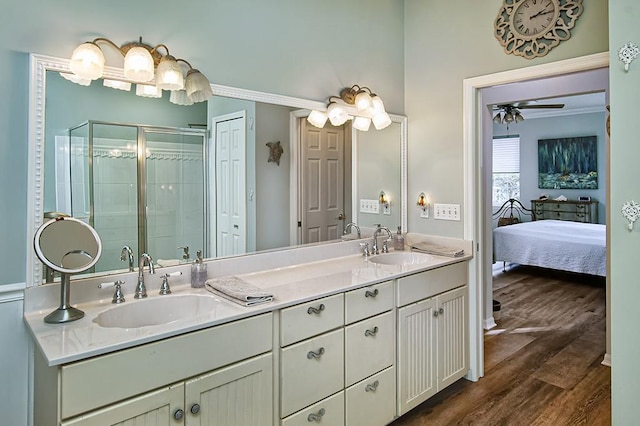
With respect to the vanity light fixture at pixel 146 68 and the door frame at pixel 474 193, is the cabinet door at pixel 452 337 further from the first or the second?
the vanity light fixture at pixel 146 68

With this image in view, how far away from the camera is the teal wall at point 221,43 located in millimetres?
1559

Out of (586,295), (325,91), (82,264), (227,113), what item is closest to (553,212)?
(586,295)

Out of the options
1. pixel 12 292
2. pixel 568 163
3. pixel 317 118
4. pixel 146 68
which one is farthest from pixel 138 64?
pixel 568 163

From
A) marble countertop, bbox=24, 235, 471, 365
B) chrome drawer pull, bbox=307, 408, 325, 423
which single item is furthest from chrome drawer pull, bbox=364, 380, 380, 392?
marble countertop, bbox=24, 235, 471, 365

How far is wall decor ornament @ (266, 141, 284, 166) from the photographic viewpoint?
7.84ft

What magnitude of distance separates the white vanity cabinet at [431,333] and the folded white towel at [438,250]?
0.09m

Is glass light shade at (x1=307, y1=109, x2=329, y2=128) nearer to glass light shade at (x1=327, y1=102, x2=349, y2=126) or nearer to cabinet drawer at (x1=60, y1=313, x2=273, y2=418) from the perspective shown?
glass light shade at (x1=327, y1=102, x2=349, y2=126)

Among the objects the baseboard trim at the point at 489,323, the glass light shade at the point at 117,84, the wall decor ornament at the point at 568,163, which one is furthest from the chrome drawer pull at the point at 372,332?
the wall decor ornament at the point at 568,163

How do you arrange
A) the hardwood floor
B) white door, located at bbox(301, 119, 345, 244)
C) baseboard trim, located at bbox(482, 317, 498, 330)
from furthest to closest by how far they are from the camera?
baseboard trim, located at bbox(482, 317, 498, 330) → white door, located at bbox(301, 119, 345, 244) → the hardwood floor

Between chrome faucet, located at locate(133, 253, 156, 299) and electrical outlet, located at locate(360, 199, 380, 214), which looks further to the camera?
electrical outlet, located at locate(360, 199, 380, 214)

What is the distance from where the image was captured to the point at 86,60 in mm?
1619

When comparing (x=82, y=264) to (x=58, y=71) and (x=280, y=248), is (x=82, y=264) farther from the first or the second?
(x=280, y=248)

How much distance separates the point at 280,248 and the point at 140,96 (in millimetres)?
1062

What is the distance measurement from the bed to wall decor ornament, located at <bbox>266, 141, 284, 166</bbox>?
4.52 meters
